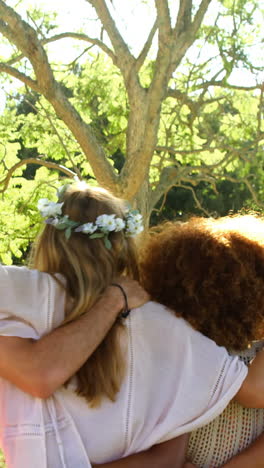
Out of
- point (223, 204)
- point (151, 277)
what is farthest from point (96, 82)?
point (223, 204)

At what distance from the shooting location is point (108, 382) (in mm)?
1738

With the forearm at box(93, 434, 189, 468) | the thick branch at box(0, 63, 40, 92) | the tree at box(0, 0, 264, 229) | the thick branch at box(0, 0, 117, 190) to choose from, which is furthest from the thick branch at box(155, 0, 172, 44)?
the forearm at box(93, 434, 189, 468)

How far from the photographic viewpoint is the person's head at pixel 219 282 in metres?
1.80

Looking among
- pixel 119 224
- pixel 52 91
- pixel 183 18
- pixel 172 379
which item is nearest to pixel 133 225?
pixel 119 224

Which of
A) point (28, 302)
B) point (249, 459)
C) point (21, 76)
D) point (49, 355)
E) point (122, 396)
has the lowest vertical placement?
point (249, 459)

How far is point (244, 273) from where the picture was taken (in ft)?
5.89

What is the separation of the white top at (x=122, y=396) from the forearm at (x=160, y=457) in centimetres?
3

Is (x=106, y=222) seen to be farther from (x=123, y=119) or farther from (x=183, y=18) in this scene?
(x=123, y=119)

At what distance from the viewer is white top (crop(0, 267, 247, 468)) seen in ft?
5.60

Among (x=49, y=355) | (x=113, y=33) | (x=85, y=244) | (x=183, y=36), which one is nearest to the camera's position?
(x=49, y=355)

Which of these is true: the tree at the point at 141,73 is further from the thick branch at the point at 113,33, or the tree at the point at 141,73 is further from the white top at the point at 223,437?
the white top at the point at 223,437

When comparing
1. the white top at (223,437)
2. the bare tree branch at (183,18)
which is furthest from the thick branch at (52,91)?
the white top at (223,437)

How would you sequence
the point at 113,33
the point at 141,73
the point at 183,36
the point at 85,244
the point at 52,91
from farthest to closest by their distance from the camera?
the point at 141,73 < the point at 113,33 < the point at 183,36 < the point at 52,91 < the point at 85,244

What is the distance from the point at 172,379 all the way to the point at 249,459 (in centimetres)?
34
